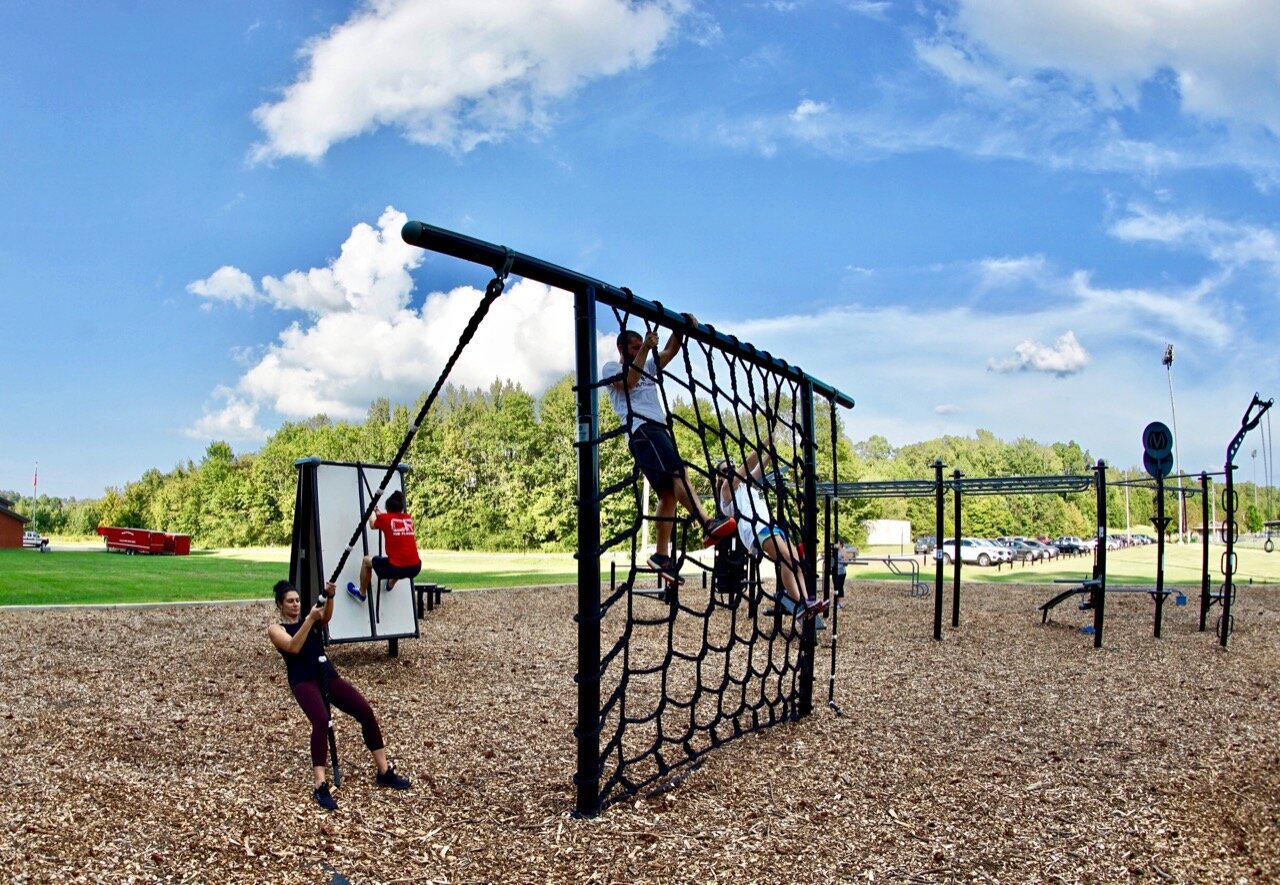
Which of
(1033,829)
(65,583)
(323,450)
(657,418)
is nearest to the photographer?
(1033,829)

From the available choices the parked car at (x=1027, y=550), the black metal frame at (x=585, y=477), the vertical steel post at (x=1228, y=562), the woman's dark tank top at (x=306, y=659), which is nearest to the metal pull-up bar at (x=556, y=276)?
the black metal frame at (x=585, y=477)

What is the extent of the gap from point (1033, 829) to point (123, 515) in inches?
3207

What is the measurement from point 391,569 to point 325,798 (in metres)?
3.77

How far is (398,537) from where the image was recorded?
27.2ft

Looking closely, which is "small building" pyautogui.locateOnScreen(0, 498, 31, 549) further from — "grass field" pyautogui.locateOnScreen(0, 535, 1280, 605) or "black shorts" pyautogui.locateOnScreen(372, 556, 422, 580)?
"black shorts" pyautogui.locateOnScreen(372, 556, 422, 580)

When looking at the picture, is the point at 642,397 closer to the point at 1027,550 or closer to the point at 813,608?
the point at 813,608

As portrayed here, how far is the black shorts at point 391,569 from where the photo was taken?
27.6 ft

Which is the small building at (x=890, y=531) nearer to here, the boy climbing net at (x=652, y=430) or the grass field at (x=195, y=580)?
the grass field at (x=195, y=580)

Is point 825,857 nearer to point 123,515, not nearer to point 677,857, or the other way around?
point 677,857

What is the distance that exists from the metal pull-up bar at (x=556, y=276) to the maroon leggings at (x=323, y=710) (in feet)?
7.84

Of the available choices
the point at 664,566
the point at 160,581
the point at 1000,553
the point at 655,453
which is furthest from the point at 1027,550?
the point at 655,453

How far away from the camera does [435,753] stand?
588 centimetres

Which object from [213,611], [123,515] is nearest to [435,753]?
[213,611]

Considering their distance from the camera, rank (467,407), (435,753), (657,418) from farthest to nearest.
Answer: (467,407) < (435,753) < (657,418)
